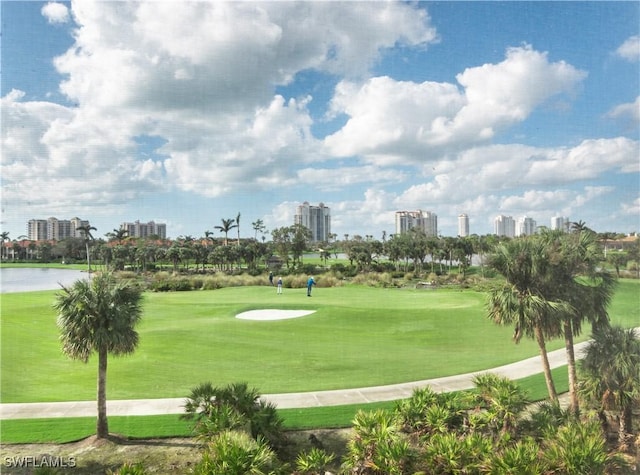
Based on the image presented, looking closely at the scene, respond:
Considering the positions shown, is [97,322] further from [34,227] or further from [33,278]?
[33,278]

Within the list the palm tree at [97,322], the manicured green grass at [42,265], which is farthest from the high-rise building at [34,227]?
the manicured green grass at [42,265]

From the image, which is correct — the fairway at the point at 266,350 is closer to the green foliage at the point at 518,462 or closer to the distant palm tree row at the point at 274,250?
the green foliage at the point at 518,462

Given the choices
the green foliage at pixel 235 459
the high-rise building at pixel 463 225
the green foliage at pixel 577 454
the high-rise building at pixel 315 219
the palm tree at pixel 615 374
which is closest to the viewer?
the green foliage at pixel 235 459

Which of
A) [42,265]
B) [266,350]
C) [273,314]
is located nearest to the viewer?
[266,350]

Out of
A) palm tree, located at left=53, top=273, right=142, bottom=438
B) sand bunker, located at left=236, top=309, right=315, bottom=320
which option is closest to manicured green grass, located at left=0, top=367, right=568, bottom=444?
palm tree, located at left=53, top=273, right=142, bottom=438

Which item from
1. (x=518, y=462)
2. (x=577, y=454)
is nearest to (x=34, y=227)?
(x=518, y=462)

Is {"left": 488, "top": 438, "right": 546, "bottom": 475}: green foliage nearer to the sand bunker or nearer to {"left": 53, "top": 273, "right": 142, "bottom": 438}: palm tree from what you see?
{"left": 53, "top": 273, "right": 142, "bottom": 438}: palm tree
